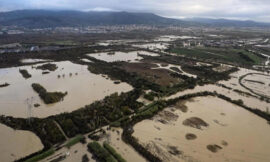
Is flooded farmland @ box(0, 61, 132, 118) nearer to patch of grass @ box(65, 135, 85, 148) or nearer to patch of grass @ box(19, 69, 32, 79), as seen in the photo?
patch of grass @ box(19, 69, 32, 79)

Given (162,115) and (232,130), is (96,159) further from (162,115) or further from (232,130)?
(232,130)

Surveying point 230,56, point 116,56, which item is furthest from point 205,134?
point 230,56

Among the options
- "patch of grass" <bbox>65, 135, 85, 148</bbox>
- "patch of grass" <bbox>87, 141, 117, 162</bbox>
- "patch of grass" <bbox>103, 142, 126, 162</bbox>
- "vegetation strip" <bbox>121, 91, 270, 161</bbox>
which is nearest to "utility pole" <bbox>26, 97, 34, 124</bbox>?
"patch of grass" <bbox>65, 135, 85, 148</bbox>

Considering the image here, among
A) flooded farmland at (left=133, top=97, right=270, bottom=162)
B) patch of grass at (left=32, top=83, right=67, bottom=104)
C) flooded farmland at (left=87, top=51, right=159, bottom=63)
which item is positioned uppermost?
flooded farmland at (left=87, top=51, right=159, bottom=63)

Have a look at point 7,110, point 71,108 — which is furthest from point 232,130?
point 7,110

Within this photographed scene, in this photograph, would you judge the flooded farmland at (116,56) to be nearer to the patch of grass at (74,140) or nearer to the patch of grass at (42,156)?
the patch of grass at (74,140)

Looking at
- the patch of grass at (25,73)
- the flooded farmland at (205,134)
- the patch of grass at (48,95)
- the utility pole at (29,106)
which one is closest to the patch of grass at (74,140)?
the flooded farmland at (205,134)
